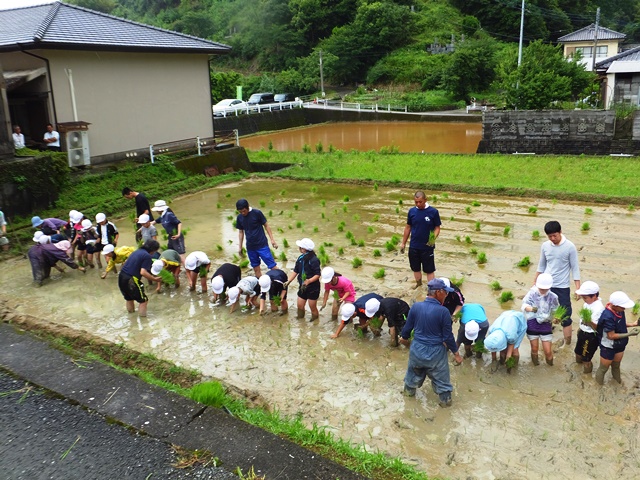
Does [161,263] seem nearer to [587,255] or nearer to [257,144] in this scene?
[587,255]

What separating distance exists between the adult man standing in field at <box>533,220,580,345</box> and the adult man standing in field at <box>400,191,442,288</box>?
1.86m

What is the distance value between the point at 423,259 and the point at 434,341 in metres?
3.25

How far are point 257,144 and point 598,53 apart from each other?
120 feet

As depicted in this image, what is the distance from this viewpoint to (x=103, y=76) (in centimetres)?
1669

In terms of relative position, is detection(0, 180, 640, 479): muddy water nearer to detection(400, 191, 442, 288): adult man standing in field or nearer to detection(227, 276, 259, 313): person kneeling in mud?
detection(227, 276, 259, 313): person kneeling in mud

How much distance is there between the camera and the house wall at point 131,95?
1569 centimetres

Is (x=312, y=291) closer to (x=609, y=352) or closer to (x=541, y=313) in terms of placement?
(x=541, y=313)

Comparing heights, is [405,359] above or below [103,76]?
below

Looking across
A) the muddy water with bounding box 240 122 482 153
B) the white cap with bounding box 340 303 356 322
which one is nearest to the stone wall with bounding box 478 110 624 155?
the muddy water with bounding box 240 122 482 153

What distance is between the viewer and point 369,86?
54500 millimetres

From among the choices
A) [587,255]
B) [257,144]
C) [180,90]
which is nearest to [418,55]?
[257,144]

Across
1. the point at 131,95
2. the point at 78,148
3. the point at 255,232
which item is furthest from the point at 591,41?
the point at 255,232

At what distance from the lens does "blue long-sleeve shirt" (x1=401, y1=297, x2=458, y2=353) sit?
17.2ft

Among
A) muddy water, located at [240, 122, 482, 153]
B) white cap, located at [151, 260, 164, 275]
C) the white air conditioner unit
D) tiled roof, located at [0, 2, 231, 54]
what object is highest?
tiled roof, located at [0, 2, 231, 54]
